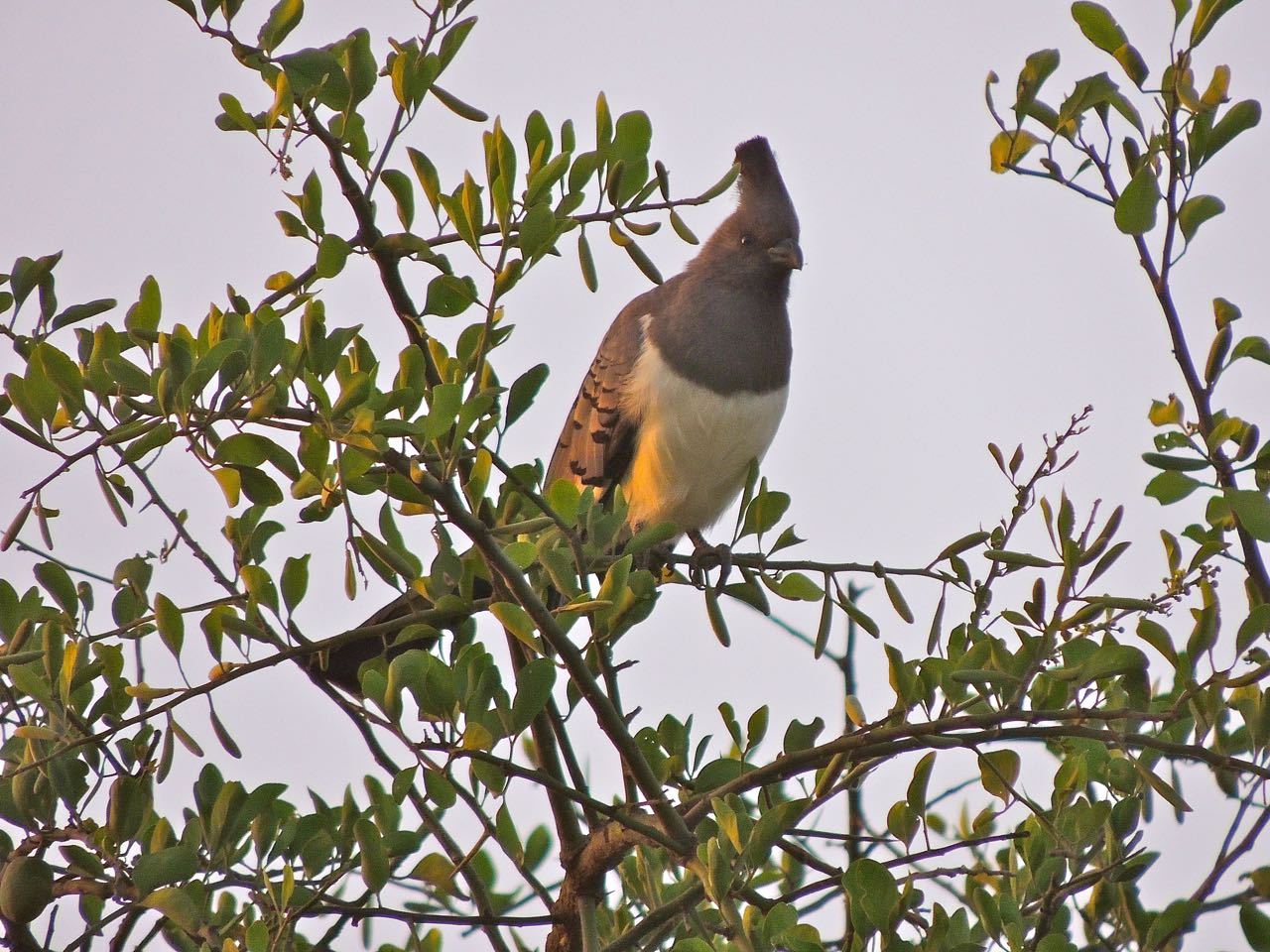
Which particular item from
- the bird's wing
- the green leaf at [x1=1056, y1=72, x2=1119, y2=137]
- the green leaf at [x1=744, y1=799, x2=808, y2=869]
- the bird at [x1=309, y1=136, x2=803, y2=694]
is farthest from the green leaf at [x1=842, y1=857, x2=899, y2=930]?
the bird's wing

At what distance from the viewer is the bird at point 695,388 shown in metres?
4.84

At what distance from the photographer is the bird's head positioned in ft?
17.3

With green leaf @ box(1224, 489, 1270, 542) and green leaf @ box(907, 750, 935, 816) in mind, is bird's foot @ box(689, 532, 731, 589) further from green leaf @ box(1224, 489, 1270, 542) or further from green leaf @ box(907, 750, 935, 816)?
green leaf @ box(1224, 489, 1270, 542)

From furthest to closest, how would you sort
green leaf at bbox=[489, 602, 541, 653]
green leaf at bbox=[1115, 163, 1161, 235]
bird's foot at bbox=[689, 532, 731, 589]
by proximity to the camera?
1. bird's foot at bbox=[689, 532, 731, 589]
2. green leaf at bbox=[1115, 163, 1161, 235]
3. green leaf at bbox=[489, 602, 541, 653]

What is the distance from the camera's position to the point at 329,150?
2361mm

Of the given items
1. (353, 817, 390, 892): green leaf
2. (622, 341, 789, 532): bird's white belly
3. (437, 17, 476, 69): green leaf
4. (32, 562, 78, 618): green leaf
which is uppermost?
(622, 341, 789, 532): bird's white belly

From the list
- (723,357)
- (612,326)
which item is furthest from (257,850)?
(612,326)

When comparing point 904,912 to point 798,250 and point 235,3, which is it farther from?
point 798,250

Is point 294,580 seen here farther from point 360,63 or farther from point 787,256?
point 787,256

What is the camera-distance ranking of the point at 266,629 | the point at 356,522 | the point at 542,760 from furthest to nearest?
the point at 542,760 < the point at 266,629 < the point at 356,522

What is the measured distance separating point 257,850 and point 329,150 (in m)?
1.24

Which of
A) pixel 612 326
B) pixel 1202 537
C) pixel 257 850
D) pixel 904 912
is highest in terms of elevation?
pixel 612 326

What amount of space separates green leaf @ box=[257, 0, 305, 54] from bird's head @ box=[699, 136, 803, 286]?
314 cm

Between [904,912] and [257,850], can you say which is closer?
[904,912]
